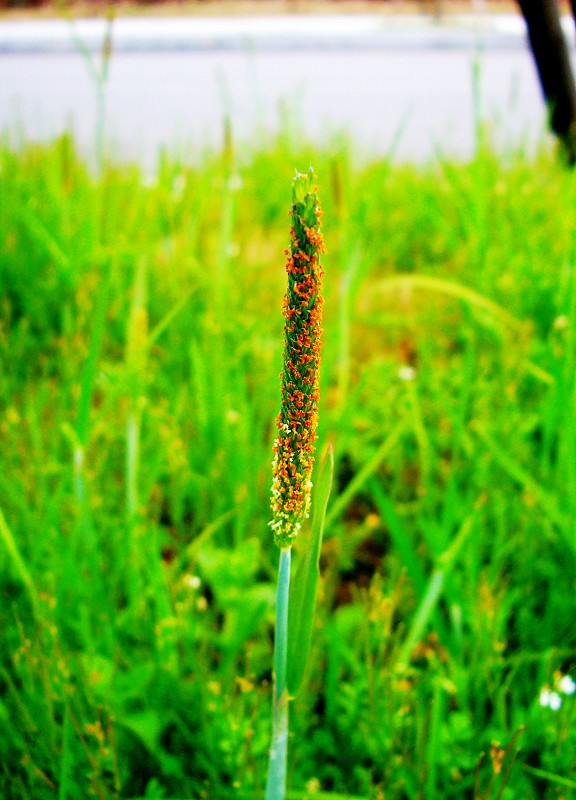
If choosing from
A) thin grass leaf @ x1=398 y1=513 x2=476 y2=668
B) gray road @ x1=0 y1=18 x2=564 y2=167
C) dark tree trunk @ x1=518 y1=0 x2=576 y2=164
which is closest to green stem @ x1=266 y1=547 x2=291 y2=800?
thin grass leaf @ x1=398 y1=513 x2=476 y2=668

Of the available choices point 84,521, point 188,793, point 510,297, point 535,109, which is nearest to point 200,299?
point 510,297

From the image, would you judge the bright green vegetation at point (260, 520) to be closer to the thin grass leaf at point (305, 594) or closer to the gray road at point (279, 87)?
the thin grass leaf at point (305, 594)

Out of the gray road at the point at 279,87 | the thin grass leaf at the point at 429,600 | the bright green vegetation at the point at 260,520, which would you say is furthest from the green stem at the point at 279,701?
the gray road at the point at 279,87

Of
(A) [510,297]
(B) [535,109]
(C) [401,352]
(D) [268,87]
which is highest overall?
(D) [268,87]

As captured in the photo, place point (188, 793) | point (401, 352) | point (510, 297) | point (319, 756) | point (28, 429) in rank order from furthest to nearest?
point (401, 352), point (510, 297), point (28, 429), point (319, 756), point (188, 793)

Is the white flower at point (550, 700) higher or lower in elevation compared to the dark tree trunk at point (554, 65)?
lower

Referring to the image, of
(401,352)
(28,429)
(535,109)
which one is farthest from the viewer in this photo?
(535,109)

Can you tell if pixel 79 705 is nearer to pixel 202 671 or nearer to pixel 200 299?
pixel 202 671
